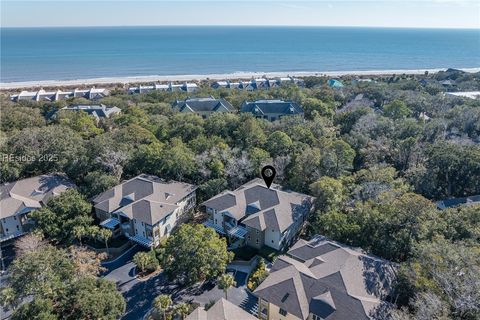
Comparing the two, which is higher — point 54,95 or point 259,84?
point 259,84

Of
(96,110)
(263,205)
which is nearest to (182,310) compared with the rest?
(263,205)

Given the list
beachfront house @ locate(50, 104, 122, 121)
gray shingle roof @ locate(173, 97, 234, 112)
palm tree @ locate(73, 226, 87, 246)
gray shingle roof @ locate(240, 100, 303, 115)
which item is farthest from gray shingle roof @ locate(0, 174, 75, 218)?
gray shingle roof @ locate(240, 100, 303, 115)

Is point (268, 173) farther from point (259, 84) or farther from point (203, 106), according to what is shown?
point (259, 84)

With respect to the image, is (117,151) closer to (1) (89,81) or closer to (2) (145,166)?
(2) (145,166)

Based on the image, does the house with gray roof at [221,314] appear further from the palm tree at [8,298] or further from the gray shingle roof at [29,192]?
the gray shingle roof at [29,192]

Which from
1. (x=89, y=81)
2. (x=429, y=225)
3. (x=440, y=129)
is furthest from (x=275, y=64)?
(x=429, y=225)

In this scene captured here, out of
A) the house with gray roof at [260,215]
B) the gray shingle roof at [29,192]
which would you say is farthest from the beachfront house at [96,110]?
the house with gray roof at [260,215]
